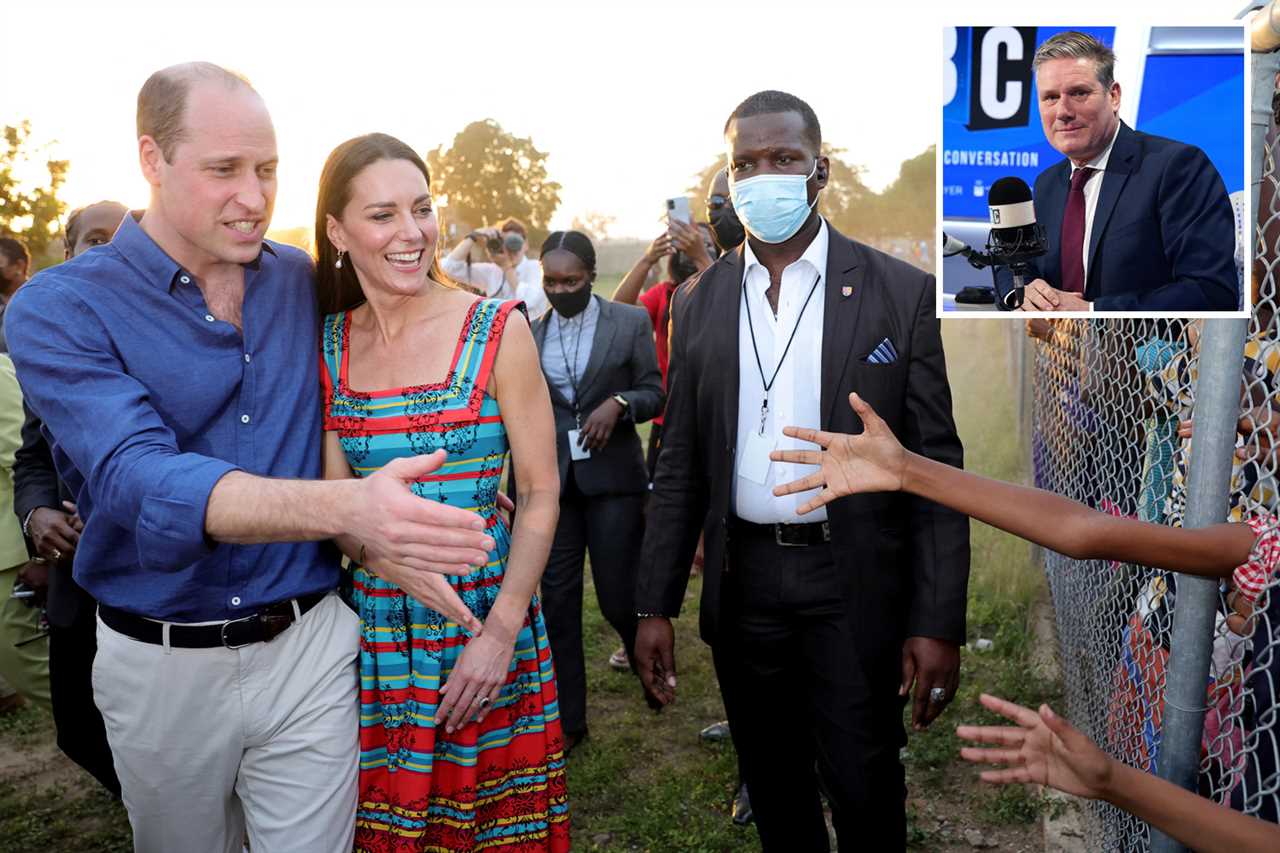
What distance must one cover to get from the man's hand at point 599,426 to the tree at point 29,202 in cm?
3383

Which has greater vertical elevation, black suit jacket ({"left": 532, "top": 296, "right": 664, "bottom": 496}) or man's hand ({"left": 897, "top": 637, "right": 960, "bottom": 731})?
black suit jacket ({"left": 532, "top": 296, "right": 664, "bottom": 496})

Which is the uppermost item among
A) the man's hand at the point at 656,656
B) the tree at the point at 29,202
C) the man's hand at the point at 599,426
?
the tree at the point at 29,202

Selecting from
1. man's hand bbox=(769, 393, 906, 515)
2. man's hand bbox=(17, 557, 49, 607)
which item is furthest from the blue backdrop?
man's hand bbox=(17, 557, 49, 607)

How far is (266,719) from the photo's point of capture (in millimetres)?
2326

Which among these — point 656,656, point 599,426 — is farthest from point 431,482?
point 599,426

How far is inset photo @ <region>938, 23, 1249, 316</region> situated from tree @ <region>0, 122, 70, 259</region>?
36810 mm

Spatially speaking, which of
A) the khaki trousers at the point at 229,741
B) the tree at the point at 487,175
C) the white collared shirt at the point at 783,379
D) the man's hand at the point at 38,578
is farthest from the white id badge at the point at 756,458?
the tree at the point at 487,175

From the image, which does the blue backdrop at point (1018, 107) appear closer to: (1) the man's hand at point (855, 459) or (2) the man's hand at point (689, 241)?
(1) the man's hand at point (855, 459)

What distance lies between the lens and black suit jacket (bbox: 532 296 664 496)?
15.5ft

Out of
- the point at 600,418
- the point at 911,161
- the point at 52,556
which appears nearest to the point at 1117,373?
the point at 600,418

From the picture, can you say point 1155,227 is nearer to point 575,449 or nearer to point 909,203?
point 575,449

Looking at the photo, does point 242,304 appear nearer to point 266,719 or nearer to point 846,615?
point 266,719

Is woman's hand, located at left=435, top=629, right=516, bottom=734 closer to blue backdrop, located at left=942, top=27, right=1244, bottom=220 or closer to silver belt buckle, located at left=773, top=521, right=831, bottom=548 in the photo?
silver belt buckle, located at left=773, top=521, right=831, bottom=548

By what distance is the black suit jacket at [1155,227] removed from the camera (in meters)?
1.32
